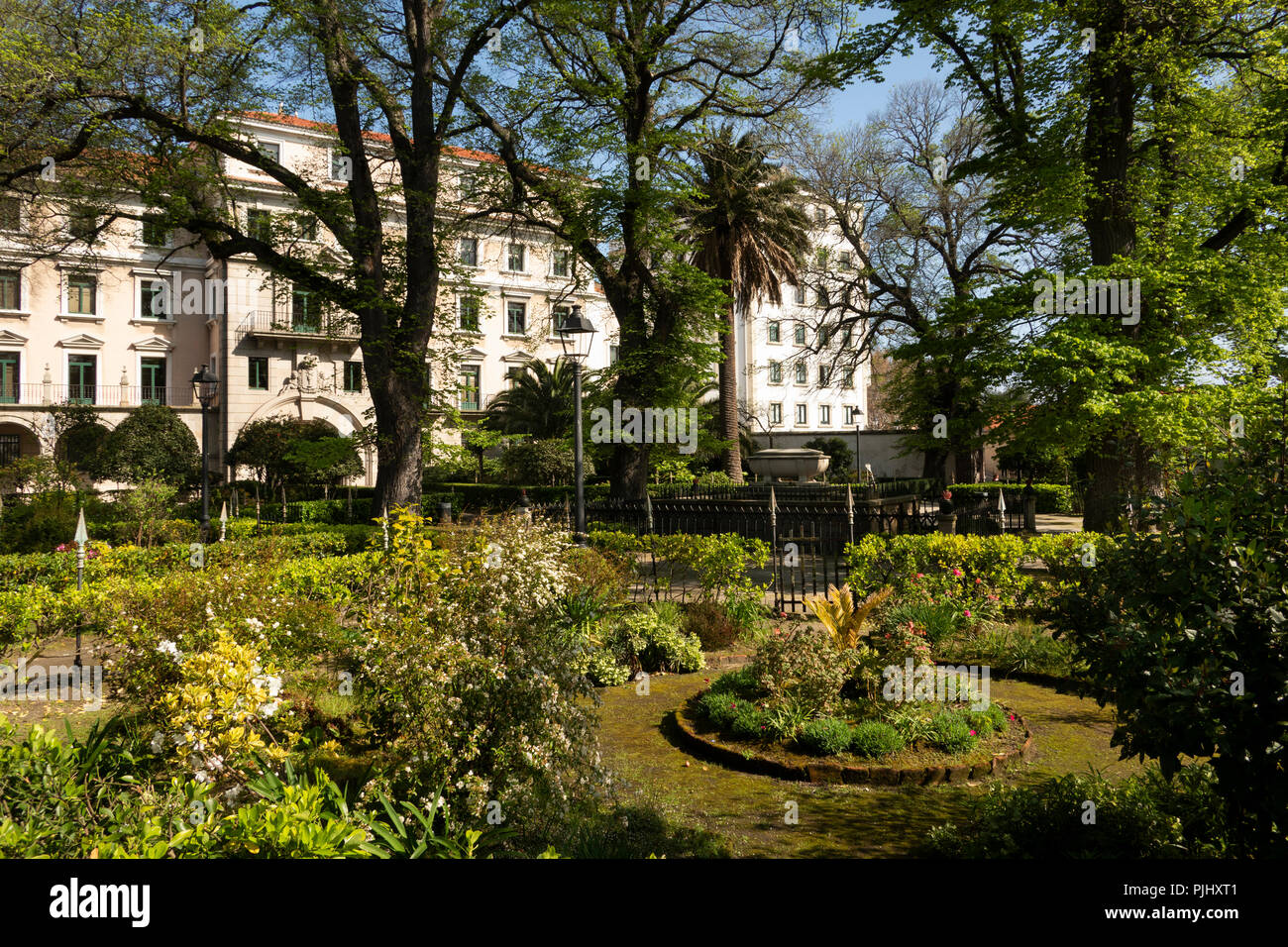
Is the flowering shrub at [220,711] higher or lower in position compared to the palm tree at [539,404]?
lower

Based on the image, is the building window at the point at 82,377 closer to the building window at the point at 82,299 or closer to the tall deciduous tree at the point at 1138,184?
the building window at the point at 82,299

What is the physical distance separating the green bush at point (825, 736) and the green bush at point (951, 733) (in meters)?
0.68

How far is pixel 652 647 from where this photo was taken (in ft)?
30.3

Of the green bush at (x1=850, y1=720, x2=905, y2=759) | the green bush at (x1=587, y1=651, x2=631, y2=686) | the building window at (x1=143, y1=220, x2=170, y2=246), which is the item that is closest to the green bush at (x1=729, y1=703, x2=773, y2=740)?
the green bush at (x1=850, y1=720, x2=905, y2=759)

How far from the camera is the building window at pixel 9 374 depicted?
120 feet

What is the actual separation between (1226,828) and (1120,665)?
1.17m

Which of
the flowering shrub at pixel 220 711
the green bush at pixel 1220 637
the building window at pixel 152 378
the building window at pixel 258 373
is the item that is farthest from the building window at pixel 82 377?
the green bush at pixel 1220 637

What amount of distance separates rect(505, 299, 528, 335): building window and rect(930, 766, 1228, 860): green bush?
44.0 meters

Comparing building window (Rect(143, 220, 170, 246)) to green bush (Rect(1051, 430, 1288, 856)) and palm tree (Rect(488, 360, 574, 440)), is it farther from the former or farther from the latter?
palm tree (Rect(488, 360, 574, 440))

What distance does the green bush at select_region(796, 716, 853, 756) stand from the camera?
20.5ft

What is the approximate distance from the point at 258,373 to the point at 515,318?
47.7 feet
